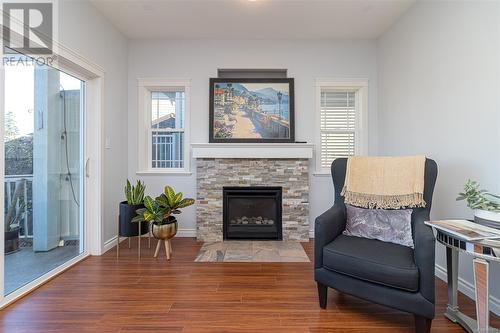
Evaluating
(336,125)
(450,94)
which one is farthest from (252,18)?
(450,94)

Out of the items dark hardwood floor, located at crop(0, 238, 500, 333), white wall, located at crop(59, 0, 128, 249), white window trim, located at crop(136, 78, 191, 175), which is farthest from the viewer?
white window trim, located at crop(136, 78, 191, 175)

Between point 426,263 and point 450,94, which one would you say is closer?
point 426,263

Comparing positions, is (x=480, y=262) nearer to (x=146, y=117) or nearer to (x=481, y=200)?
(x=481, y=200)

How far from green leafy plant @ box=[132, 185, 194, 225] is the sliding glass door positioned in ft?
2.40

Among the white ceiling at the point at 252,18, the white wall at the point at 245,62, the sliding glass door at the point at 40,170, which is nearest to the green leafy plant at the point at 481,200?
the white wall at the point at 245,62

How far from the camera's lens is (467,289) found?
206 cm

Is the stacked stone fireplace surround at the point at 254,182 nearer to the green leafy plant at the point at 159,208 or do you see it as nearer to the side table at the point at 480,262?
the green leafy plant at the point at 159,208

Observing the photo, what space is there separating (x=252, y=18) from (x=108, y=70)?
1.86 meters

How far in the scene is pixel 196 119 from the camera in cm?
362

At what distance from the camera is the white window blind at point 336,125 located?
3727 mm

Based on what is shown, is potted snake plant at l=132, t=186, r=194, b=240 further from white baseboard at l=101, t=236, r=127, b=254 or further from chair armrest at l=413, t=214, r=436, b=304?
chair armrest at l=413, t=214, r=436, b=304

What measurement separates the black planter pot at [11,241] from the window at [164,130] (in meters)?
1.73

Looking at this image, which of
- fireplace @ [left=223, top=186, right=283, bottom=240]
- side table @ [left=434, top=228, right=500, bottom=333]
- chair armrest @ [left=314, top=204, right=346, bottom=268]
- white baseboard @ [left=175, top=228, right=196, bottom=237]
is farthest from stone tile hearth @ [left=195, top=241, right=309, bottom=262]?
side table @ [left=434, top=228, right=500, bottom=333]

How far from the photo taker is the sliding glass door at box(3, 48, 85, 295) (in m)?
2.03
